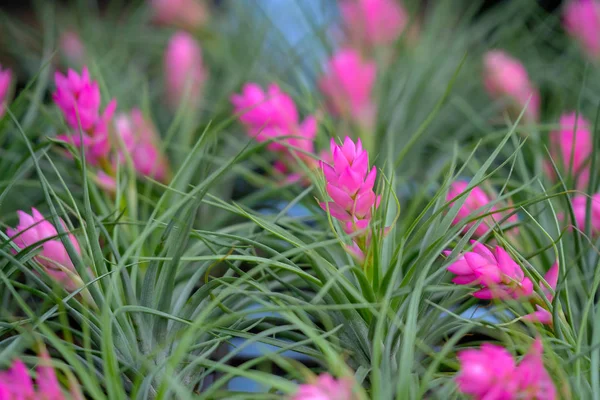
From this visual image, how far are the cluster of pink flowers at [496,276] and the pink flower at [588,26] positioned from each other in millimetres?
741

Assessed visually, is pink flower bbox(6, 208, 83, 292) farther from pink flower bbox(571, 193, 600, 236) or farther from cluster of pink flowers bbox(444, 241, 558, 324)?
pink flower bbox(571, 193, 600, 236)

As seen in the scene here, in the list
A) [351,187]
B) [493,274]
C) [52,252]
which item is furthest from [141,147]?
[493,274]

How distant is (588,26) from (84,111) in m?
0.91

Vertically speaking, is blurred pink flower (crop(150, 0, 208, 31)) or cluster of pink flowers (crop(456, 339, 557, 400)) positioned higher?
blurred pink flower (crop(150, 0, 208, 31))

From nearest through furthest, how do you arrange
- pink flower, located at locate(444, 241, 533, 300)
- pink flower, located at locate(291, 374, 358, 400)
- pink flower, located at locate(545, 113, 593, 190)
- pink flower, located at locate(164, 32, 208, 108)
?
pink flower, located at locate(291, 374, 358, 400) → pink flower, located at locate(444, 241, 533, 300) → pink flower, located at locate(545, 113, 593, 190) → pink flower, located at locate(164, 32, 208, 108)

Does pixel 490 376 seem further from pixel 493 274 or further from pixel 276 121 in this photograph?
pixel 276 121

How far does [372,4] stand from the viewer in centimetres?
127

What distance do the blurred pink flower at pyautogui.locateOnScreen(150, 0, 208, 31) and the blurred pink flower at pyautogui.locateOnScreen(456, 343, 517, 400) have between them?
1.23 metres

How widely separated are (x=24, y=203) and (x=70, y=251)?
0.32 m

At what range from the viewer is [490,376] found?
418 mm

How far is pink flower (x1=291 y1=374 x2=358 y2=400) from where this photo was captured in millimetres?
396

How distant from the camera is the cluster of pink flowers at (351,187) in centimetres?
56

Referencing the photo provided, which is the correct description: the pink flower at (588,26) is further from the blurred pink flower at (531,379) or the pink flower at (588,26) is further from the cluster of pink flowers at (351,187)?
the blurred pink flower at (531,379)

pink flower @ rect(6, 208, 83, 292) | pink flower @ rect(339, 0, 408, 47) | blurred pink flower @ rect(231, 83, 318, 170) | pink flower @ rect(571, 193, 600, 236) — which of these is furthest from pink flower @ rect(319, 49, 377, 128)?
pink flower @ rect(6, 208, 83, 292)
